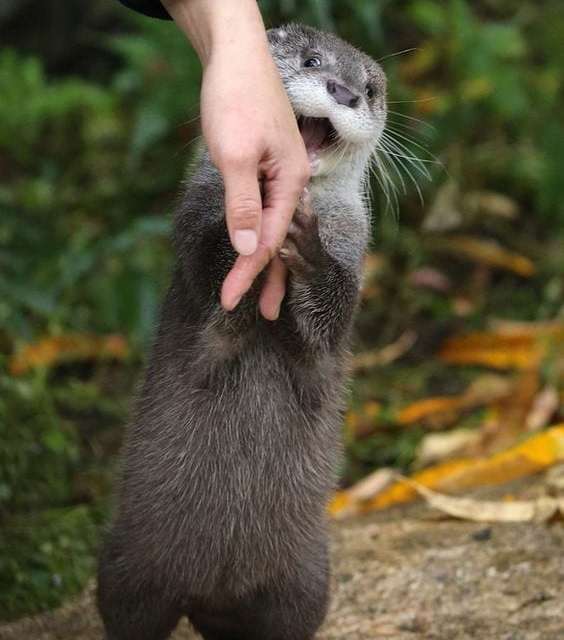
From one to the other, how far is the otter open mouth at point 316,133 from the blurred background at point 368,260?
1.54m

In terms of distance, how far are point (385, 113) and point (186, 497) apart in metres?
1.14

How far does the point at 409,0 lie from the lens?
285 inches

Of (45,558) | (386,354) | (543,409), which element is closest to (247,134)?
(45,558)

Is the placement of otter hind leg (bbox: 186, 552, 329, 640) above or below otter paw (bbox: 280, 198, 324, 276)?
below

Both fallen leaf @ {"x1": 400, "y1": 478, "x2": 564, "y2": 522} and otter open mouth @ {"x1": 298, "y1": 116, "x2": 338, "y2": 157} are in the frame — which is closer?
otter open mouth @ {"x1": 298, "y1": 116, "x2": 338, "y2": 157}

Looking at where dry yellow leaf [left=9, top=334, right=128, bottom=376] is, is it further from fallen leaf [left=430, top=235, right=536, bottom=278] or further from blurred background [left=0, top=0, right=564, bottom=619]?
fallen leaf [left=430, top=235, right=536, bottom=278]

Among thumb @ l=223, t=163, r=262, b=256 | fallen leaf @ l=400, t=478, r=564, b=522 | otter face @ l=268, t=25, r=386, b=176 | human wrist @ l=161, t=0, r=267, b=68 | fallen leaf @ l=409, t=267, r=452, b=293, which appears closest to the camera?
thumb @ l=223, t=163, r=262, b=256

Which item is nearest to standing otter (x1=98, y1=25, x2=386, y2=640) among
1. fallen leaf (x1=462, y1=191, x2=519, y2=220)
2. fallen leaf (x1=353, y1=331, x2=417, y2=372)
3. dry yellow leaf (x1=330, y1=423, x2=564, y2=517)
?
dry yellow leaf (x1=330, y1=423, x2=564, y2=517)

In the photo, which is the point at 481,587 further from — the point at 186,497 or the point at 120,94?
the point at 120,94

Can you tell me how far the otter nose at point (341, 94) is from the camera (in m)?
3.20

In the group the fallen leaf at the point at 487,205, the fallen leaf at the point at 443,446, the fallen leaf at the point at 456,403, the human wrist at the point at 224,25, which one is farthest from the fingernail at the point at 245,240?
the fallen leaf at the point at 487,205

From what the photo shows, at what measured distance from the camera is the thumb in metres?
2.52

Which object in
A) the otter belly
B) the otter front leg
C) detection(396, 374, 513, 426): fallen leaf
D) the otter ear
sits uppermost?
the otter ear

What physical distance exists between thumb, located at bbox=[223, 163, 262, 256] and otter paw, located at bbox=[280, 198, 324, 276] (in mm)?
503
